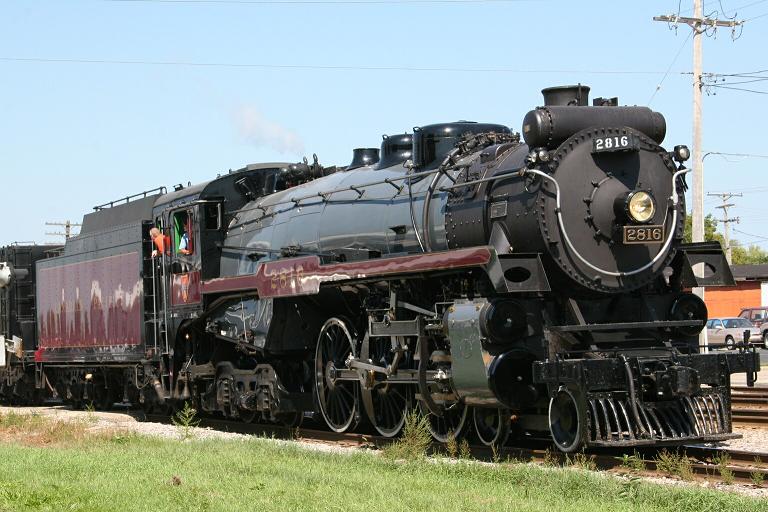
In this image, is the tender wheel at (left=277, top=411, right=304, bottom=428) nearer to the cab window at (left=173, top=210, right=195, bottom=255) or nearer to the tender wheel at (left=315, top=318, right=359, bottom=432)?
the tender wheel at (left=315, top=318, right=359, bottom=432)

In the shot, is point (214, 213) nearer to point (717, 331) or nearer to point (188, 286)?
point (188, 286)

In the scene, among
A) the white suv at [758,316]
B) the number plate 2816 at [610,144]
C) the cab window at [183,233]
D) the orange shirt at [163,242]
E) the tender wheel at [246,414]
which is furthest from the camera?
the white suv at [758,316]

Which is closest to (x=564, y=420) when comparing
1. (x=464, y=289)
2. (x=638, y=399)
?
(x=638, y=399)

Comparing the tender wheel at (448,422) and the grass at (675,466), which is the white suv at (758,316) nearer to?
the tender wheel at (448,422)

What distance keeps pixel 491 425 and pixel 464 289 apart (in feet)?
5.25

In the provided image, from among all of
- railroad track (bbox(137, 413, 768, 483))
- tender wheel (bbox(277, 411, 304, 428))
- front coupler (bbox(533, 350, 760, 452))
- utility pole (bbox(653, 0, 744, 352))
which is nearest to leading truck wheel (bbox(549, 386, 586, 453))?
front coupler (bbox(533, 350, 760, 452))

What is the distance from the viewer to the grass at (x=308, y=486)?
26.8 feet

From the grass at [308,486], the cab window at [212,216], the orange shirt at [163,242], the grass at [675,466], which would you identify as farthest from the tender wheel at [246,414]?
the grass at [675,466]

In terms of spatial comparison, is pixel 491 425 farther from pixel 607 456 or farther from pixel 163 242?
pixel 163 242

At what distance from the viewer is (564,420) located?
11.3 metres

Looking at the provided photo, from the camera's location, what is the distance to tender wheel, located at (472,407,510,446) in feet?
39.2

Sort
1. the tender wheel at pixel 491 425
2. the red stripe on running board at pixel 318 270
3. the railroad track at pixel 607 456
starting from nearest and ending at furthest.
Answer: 1. the railroad track at pixel 607 456
2. the red stripe on running board at pixel 318 270
3. the tender wheel at pixel 491 425

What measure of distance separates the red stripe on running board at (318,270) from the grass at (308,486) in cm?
209

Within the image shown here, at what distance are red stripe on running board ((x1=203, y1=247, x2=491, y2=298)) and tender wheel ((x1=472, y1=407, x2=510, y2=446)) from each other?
1.76 metres
